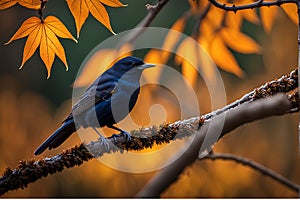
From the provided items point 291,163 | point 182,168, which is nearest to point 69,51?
point 291,163

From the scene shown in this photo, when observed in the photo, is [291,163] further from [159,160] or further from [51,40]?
[51,40]

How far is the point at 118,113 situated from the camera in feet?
3.22

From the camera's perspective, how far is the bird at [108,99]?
97 cm

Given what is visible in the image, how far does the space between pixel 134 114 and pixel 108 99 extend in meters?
0.32

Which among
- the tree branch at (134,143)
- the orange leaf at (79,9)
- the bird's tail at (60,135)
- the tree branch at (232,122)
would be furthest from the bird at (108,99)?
the tree branch at (232,122)

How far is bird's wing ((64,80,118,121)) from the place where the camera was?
3.22 ft

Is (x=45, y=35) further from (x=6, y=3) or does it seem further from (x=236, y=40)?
(x=236, y=40)

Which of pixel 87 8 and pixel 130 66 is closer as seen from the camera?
pixel 87 8

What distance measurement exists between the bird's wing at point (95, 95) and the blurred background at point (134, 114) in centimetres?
28

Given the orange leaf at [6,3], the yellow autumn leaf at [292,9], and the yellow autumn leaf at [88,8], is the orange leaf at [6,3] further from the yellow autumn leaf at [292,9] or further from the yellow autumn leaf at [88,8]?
the yellow autumn leaf at [292,9]

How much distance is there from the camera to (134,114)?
1.30 m

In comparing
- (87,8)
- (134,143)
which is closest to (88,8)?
(87,8)

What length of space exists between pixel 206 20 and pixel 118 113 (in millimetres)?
336

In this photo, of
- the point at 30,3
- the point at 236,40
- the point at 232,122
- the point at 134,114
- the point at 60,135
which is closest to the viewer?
the point at 232,122
